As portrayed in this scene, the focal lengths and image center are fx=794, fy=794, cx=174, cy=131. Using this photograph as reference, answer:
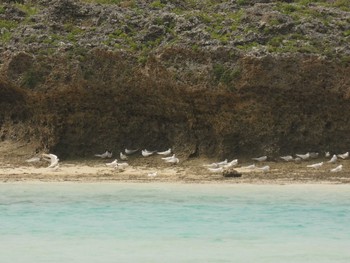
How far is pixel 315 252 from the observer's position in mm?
12594

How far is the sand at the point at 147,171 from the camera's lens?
20469 millimetres

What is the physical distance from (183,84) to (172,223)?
886cm

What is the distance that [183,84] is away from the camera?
23.4m

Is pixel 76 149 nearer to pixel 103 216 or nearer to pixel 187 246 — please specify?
pixel 103 216

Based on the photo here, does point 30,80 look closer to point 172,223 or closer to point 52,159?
point 52,159

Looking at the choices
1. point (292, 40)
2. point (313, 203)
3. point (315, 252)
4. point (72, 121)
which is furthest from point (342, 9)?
point (315, 252)

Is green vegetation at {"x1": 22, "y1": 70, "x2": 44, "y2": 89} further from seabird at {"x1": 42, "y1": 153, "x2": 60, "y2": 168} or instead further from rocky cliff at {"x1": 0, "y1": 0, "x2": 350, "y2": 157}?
seabird at {"x1": 42, "y1": 153, "x2": 60, "y2": 168}

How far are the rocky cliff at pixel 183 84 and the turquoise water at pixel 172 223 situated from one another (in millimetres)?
4173

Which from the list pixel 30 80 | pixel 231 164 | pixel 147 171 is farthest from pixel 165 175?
pixel 30 80

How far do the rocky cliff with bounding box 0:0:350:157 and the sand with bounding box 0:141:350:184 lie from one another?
56cm

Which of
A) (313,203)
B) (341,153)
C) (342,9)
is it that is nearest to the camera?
(313,203)

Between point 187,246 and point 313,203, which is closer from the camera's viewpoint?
point 187,246

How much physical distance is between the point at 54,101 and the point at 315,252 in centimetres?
1311

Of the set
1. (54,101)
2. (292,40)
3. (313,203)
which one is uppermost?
(292,40)
